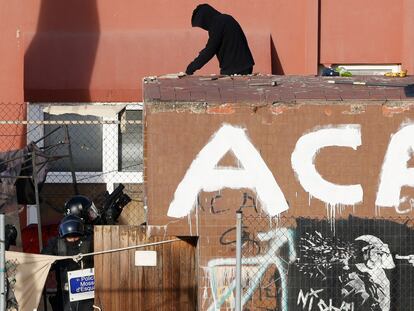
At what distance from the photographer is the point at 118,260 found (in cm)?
1062

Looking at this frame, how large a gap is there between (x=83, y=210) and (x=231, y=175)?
233 cm

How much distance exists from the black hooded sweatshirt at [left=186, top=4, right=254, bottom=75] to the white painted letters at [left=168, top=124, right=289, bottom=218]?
1.97 meters

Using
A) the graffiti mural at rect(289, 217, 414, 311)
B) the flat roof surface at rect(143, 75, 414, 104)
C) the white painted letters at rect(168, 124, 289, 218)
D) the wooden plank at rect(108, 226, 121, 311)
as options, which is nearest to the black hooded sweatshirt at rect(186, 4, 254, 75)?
the flat roof surface at rect(143, 75, 414, 104)

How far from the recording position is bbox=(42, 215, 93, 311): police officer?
36.0 feet

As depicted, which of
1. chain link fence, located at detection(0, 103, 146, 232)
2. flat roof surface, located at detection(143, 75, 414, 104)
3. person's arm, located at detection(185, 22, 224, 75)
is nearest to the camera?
flat roof surface, located at detection(143, 75, 414, 104)

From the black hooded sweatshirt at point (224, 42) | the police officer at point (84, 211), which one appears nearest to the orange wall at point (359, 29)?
the black hooded sweatshirt at point (224, 42)

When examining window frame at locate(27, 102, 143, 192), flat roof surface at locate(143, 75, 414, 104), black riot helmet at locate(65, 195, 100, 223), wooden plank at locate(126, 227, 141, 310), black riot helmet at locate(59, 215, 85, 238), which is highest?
flat roof surface at locate(143, 75, 414, 104)

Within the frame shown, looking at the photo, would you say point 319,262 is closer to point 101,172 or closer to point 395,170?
point 395,170

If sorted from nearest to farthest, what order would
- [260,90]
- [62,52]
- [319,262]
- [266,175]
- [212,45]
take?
[319,262], [266,175], [260,90], [212,45], [62,52]

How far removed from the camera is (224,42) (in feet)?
39.6

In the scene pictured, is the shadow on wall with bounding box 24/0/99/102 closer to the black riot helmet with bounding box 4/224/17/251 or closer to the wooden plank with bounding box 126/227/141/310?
the black riot helmet with bounding box 4/224/17/251

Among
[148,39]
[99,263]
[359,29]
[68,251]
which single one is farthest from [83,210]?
[359,29]

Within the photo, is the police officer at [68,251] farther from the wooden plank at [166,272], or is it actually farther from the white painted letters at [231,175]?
the white painted letters at [231,175]

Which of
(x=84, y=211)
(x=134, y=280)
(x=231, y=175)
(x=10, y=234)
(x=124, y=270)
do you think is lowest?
(x=134, y=280)
